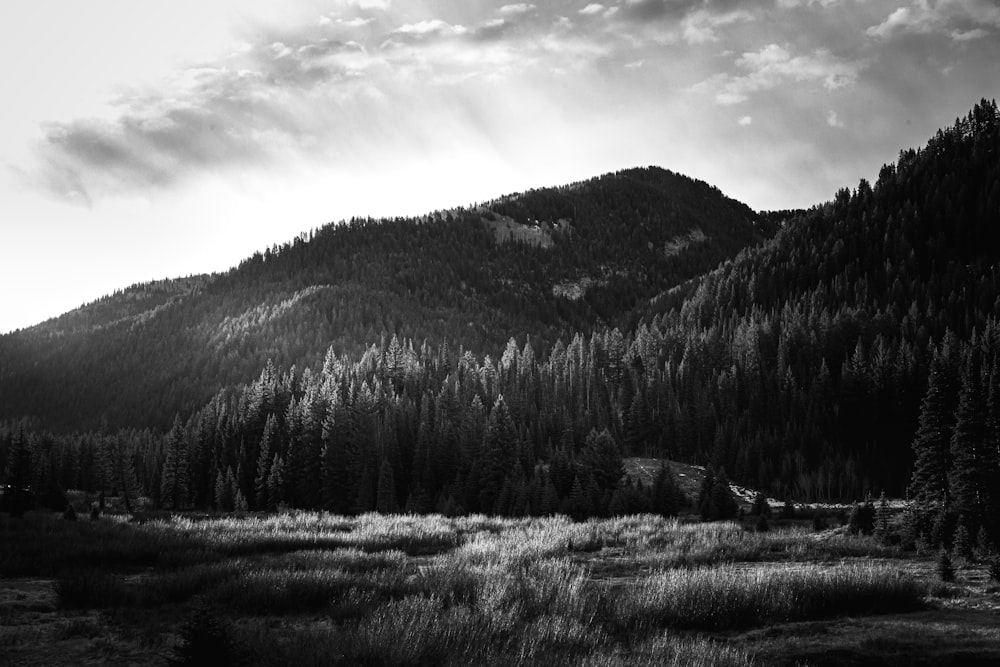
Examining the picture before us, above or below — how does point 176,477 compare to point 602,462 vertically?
below

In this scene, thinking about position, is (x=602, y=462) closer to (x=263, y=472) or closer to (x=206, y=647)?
(x=263, y=472)

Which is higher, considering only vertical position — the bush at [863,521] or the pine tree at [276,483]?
the bush at [863,521]

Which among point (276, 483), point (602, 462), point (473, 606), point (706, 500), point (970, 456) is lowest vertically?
point (276, 483)

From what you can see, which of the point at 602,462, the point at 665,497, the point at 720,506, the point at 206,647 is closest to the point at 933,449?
the point at 720,506

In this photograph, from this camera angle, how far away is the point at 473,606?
13.7 meters

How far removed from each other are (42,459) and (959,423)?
11438 centimetres

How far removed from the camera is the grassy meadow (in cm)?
1049

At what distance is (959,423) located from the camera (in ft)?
98.5

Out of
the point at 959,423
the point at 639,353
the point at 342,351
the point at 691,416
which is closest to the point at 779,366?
the point at 691,416

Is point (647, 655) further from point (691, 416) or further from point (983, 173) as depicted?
point (983, 173)

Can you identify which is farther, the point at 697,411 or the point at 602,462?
the point at 697,411

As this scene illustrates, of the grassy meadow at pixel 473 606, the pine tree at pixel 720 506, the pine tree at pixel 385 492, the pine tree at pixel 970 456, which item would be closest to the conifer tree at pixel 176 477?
the pine tree at pixel 385 492

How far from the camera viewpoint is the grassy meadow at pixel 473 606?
34.4 ft

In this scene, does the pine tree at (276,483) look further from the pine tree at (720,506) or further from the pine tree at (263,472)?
the pine tree at (720,506)
